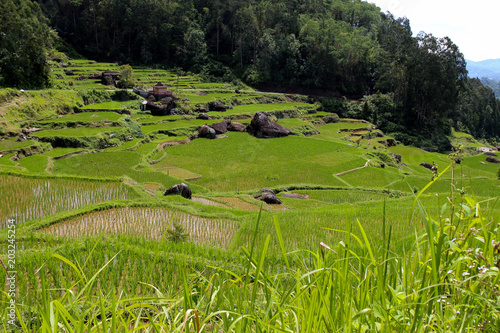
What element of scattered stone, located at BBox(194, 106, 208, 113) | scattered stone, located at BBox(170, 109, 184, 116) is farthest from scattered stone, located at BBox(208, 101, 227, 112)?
scattered stone, located at BBox(170, 109, 184, 116)

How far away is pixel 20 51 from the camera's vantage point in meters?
24.6

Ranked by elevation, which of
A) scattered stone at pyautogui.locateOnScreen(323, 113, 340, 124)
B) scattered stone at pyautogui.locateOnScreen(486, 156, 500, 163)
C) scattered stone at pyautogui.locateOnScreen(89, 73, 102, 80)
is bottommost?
scattered stone at pyautogui.locateOnScreen(486, 156, 500, 163)

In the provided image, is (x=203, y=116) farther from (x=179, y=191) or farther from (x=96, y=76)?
(x=179, y=191)

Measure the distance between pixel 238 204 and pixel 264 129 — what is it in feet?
50.4

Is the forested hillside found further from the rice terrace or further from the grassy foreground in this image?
the grassy foreground

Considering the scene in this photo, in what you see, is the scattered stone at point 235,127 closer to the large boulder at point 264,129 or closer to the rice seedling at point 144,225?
the large boulder at point 264,129

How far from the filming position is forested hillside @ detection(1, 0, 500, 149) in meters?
40.0

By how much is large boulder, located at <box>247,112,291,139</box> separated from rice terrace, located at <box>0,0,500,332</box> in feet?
0.35

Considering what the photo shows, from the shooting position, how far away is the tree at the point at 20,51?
23.7 m

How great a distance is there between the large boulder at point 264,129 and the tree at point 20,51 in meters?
16.4

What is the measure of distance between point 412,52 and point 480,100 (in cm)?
2512

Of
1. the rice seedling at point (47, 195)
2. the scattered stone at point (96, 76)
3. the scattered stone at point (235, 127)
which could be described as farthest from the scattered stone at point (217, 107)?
the rice seedling at point (47, 195)

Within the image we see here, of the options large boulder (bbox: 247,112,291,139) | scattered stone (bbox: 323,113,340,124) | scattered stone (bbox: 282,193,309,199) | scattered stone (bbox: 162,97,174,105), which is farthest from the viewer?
scattered stone (bbox: 323,113,340,124)

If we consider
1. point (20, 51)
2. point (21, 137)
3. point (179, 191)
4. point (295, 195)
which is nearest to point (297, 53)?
point (20, 51)
